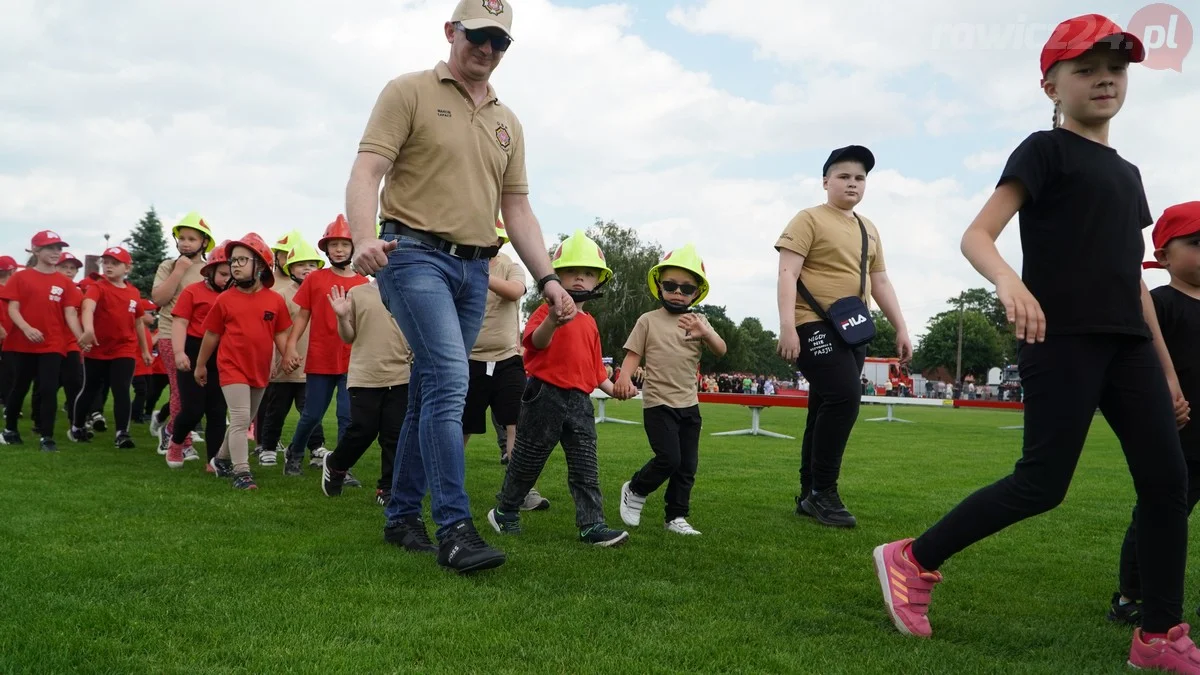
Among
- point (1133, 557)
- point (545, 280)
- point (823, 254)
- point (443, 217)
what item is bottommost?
point (1133, 557)

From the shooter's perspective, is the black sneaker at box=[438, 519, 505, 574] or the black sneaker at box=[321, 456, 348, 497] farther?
the black sneaker at box=[321, 456, 348, 497]

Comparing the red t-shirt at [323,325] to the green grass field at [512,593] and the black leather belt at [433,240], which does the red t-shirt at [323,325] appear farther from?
the black leather belt at [433,240]

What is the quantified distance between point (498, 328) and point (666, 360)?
5.68ft

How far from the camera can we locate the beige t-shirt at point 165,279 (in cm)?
960

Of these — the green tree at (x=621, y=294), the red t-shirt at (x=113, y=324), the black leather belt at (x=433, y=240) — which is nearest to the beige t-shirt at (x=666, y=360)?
the black leather belt at (x=433, y=240)

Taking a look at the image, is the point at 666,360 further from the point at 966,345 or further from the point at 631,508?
the point at 966,345

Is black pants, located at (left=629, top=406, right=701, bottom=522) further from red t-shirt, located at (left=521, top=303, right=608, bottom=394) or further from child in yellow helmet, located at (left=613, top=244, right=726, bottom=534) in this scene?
red t-shirt, located at (left=521, top=303, right=608, bottom=394)

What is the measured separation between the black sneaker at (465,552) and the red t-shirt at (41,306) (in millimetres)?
7786

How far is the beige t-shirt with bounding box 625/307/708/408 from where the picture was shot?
5945 millimetres

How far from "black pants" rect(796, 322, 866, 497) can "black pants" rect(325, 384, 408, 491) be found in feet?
9.34

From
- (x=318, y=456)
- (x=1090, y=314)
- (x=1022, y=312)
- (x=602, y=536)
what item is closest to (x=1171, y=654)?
(x=1090, y=314)

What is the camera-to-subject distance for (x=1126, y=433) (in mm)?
3346

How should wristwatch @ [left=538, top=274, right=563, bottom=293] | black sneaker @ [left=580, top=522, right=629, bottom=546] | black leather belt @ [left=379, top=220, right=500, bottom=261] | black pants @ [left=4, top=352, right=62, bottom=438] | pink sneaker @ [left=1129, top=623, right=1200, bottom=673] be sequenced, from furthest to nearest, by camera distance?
black pants @ [left=4, top=352, right=62, bottom=438] → black sneaker @ [left=580, top=522, right=629, bottom=546] → wristwatch @ [left=538, top=274, right=563, bottom=293] → black leather belt @ [left=379, top=220, right=500, bottom=261] → pink sneaker @ [left=1129, top=623, right=1200, bottom=673]

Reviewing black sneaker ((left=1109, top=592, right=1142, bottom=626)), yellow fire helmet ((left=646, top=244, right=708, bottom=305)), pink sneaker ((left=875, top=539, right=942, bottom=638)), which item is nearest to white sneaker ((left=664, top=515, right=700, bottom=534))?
yellow fire helmet ((left=646, top=244, right=708, bottom=305))
